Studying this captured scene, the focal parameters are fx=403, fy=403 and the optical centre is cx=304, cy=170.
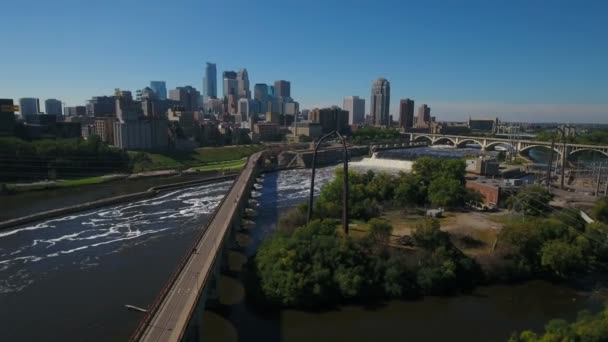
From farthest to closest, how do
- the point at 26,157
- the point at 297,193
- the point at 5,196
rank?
the point at 26,157 → the point at 297,193 → the point at 5,196

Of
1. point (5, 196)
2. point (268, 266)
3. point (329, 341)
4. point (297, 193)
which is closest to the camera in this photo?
point (329, 341)

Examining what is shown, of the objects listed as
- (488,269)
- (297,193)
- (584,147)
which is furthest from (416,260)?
(584,147)

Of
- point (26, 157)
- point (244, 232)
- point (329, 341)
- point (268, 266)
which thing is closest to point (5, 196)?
point (26, 157)

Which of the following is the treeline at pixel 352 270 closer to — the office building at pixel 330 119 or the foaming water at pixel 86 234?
the foaming water at pixel 86 234

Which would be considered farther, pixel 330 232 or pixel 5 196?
pixel 5 196

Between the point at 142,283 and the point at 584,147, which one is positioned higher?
the point at 584,147

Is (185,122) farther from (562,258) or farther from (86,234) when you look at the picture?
(562,258)

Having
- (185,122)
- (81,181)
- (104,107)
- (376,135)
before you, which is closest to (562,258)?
(81,181)

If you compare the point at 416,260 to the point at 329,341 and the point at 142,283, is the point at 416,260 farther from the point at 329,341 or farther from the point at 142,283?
the point at 142,283
